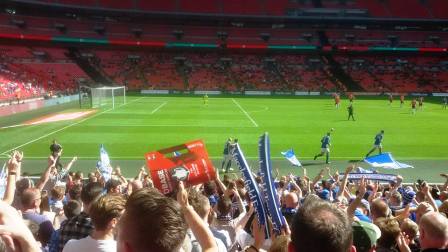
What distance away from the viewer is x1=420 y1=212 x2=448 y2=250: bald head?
4246mm

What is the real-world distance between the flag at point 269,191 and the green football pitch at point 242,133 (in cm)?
1628

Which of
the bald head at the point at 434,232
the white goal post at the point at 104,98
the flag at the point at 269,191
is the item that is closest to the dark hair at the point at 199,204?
the flag at the point at 269,191

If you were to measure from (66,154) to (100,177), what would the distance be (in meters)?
12.8

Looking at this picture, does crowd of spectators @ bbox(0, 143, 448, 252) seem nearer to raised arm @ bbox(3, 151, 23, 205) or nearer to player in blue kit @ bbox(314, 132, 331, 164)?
raised arm @ bbox(3, 151, 23, 205)

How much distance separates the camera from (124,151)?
25844 millimetres

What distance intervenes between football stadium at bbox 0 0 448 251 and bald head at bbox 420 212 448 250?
1 cm

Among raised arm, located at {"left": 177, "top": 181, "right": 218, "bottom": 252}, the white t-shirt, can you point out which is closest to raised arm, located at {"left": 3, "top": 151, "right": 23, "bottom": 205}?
the white t-shirt

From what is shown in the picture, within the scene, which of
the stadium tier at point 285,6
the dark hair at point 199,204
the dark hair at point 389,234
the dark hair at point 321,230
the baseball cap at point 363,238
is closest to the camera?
the dark hair at point 321,230

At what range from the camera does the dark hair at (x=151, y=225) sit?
8.21ft

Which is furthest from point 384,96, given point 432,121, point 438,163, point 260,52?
point 438,163

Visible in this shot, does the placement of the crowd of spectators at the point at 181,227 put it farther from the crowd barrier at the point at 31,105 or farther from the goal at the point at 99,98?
the goal at the point at 99,98

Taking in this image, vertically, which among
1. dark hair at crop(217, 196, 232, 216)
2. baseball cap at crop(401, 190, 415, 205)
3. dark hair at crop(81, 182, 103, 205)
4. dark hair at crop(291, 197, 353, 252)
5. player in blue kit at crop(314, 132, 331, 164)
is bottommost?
player in blue kit at crop(314, 132, 331, 164)

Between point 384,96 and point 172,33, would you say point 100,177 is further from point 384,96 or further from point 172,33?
point 172,33

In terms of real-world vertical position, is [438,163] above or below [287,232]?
below
